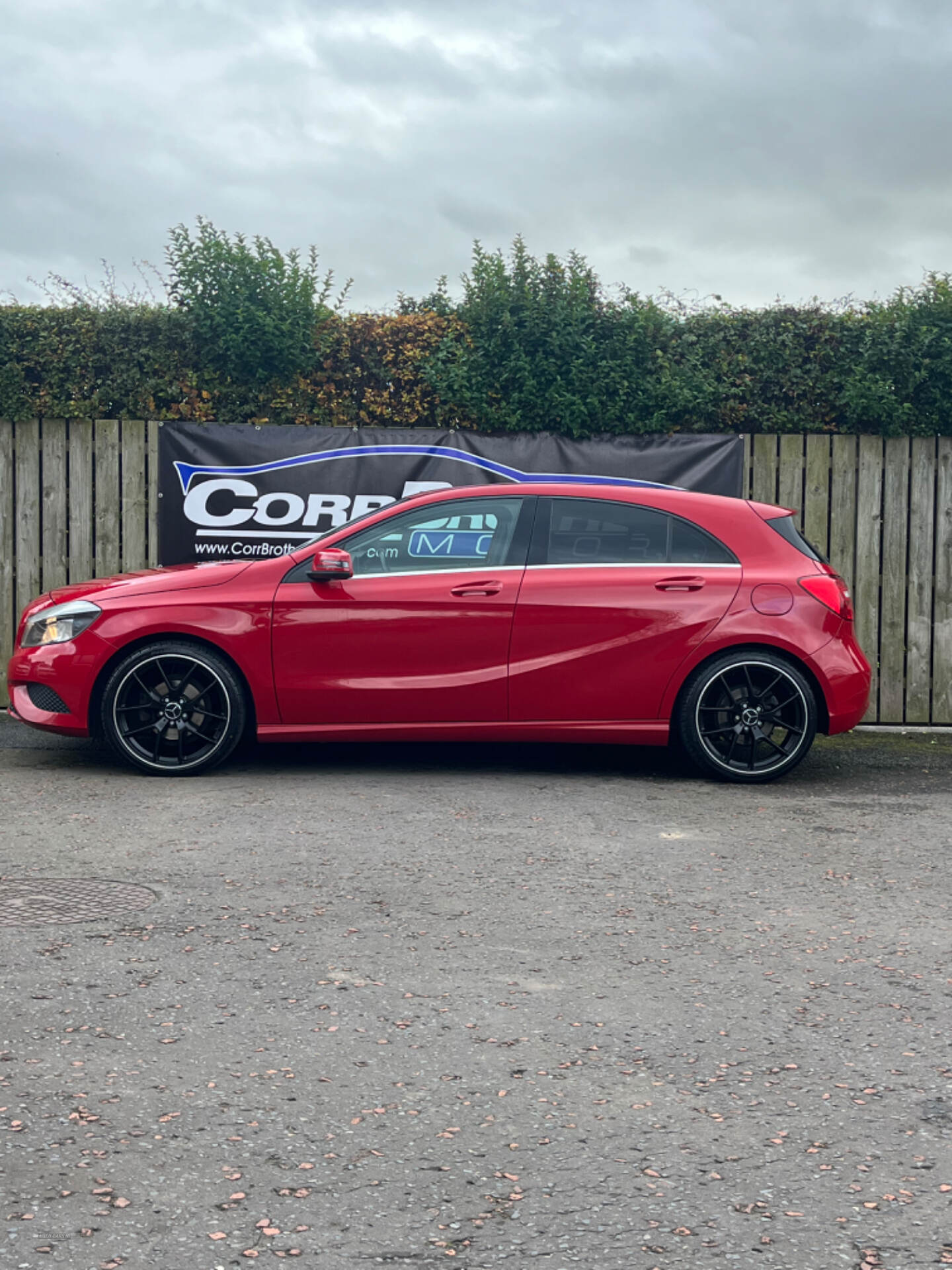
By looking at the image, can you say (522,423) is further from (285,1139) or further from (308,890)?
(285,1139)

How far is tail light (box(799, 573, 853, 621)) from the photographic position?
25.1ft

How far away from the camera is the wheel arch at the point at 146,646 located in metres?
7.46

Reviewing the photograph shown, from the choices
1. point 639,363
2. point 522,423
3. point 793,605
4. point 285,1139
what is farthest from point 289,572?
point 285,1139

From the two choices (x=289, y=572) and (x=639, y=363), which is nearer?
(x=289, y=572)

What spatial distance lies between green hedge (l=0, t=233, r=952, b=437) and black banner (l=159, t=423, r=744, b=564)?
8.7 inches

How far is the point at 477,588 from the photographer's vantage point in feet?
24.8

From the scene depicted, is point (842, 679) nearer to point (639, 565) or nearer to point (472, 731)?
point (639, 565)

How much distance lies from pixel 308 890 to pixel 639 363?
6.68 m

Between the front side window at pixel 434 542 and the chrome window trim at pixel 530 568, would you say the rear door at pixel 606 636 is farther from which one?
the front side window at pixel 434 542

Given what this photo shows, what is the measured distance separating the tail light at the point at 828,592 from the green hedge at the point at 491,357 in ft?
10.2

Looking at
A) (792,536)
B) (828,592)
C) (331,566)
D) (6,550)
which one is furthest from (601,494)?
(6,550)

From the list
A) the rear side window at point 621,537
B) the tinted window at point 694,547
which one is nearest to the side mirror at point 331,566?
the rear side window at point 621,537

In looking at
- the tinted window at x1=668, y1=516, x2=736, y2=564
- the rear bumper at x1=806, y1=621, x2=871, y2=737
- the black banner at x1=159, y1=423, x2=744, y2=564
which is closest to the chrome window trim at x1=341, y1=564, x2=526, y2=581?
the tinted window at x1=668, y1=516, x2=736, y2=564

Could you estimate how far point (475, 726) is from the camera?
298 inches
